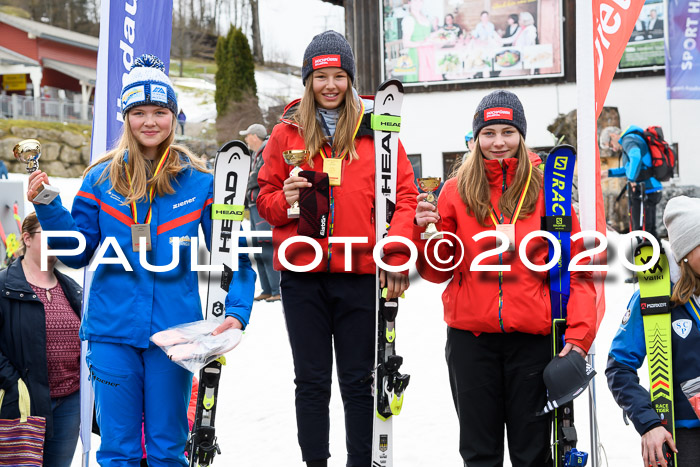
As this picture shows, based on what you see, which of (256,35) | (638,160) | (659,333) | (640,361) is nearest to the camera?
(659,333)

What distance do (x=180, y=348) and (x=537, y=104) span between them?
17.8m

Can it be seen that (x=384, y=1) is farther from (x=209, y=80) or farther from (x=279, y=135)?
(x=209, y=80)

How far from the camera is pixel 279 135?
138 inches

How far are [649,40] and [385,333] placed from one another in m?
17.5

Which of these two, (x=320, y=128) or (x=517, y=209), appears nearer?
(x=517, y=209)

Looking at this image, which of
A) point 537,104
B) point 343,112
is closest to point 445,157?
point 537,104

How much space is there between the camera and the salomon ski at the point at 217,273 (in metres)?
3.09

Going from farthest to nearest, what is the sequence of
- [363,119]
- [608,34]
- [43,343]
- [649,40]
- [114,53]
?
[649,40] → [114,53] → [608,34] → [43,343] → [363,119]

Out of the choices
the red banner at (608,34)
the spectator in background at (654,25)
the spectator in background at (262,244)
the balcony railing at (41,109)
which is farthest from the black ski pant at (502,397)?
the balcony railing at (41,109)

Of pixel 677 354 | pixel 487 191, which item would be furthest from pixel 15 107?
pixel 677 354

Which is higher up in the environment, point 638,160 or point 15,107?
point 15,107

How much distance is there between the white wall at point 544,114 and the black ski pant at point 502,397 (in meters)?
16.4

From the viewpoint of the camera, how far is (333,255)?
Result: 3314mm

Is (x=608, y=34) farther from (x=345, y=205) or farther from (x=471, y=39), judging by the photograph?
(x=471, y=39)
